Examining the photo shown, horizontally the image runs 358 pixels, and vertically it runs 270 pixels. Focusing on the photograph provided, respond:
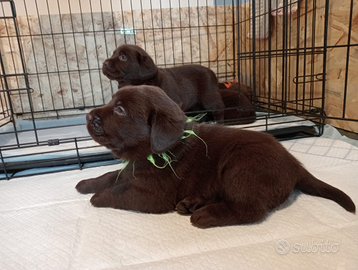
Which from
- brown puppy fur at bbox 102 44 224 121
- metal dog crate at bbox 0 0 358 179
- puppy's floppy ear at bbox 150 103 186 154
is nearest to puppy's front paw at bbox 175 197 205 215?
puppy's floppy ear at bbox 150 103 186 154

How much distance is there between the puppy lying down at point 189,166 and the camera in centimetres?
124

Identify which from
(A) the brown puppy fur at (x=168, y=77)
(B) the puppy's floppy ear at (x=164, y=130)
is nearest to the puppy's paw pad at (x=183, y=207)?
(B) the puppy's floppy ear at (x=164, y=130)

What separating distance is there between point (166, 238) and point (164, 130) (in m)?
0.47

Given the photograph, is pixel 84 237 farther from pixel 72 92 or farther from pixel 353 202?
pixel 72 92

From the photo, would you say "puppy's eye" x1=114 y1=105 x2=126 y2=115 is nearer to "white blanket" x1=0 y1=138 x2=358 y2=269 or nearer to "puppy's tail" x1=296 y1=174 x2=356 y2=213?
"white blanket" x1=0 y1=138 x2=358 y2=269

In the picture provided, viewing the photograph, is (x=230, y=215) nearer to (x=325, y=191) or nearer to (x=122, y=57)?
(x=325, y=191)

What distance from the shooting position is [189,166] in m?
1.36

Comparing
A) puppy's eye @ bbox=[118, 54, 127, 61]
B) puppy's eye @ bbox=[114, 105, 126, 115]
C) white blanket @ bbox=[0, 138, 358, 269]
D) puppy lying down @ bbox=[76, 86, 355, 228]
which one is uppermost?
puppy's eye @ bbox=[118, 54, 127, 61]

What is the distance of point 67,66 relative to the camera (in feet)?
11.9

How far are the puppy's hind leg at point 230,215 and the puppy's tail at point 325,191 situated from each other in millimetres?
321

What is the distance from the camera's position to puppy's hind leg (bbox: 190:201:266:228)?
125cm

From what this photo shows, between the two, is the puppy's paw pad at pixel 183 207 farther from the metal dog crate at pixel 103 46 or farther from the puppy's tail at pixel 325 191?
the metal dog crate at pixel 103 46

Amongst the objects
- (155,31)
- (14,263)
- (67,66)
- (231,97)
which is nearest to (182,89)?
(231,97)

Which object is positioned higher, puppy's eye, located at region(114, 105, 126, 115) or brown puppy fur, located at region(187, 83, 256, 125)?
puppy's eye, located at region(114, 105, 126, 115)
